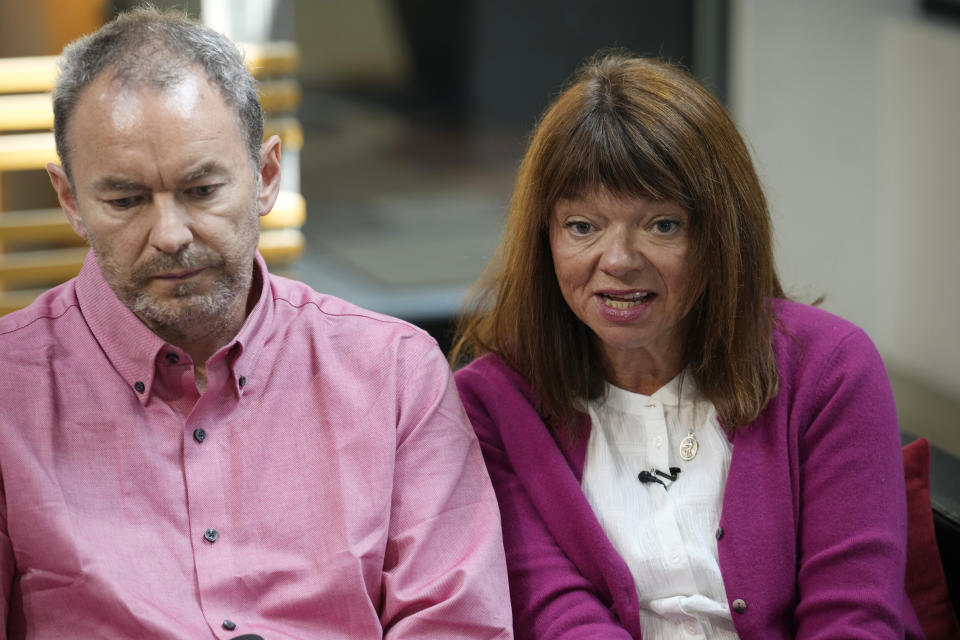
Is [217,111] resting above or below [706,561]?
above

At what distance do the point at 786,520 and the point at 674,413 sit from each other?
0.83 feet

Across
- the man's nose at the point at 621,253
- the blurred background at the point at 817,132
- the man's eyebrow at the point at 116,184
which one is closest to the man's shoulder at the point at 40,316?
the man's eyebrow at the point at 116,184

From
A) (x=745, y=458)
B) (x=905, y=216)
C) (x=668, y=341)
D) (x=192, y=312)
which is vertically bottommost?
(x=905, y=216)

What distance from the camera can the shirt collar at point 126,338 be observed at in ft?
6.05

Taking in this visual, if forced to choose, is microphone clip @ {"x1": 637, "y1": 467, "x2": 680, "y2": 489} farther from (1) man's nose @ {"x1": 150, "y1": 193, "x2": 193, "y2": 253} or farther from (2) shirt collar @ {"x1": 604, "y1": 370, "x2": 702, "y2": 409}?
(1) man's nose @ {"x1": 150, "y1": 193, "x2": 193, "y2": 253}

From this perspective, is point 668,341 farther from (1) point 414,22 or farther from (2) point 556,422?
(1) point 414,22

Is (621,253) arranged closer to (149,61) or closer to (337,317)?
(337,317)

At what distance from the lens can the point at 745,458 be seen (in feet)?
6.54

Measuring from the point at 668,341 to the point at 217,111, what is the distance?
828mm

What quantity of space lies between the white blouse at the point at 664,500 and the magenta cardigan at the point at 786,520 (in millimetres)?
36

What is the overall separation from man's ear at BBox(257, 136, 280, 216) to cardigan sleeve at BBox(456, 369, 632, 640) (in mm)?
463

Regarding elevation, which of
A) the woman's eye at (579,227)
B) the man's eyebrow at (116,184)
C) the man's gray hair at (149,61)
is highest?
the man's gray hair at (149,61)

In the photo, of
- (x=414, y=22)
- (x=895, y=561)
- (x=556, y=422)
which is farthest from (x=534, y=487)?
(x=414, y=22)

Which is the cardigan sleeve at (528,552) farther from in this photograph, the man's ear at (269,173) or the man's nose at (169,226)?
the man's nose at (169,226)
